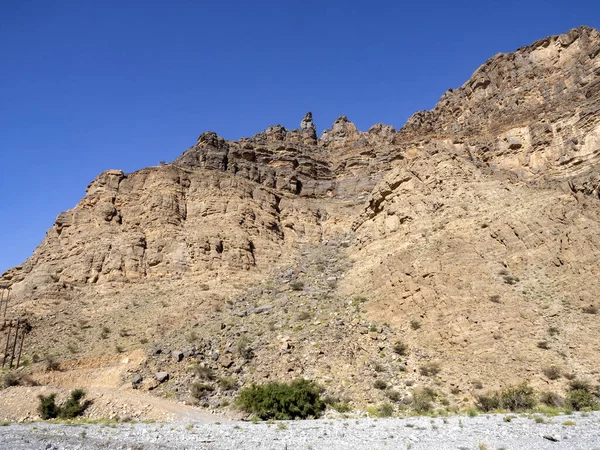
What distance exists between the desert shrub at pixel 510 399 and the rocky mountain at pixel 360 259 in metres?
0.63

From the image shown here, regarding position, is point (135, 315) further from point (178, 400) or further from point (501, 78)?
point (501, 78)

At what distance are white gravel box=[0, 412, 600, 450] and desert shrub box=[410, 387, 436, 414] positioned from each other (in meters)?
1.99

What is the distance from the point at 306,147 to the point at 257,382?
4491 cm

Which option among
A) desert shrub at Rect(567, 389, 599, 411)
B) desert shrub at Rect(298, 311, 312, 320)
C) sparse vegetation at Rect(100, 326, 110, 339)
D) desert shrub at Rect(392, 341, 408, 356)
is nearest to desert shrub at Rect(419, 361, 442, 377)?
desert shrub at Rect(392, 341, 408, 356)

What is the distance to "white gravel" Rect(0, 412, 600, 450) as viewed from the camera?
12.2m

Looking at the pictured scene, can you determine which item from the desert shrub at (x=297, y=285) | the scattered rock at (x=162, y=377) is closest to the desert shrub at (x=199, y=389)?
the scattered rock at (x=162, y=377)

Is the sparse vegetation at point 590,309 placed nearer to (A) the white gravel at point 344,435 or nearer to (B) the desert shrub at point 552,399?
(B) the desert shrub at point 552,399

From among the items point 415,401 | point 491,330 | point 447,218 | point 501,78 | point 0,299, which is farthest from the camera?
point 501,78

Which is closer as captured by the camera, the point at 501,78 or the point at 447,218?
the point at 447,218

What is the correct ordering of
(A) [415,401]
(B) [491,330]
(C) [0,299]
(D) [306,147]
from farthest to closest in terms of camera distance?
(D) [306,147] < (C) [0,299] < (B) [491,330] < (A) [415,401]

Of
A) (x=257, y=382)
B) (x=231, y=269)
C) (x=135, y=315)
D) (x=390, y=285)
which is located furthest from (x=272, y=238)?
(x=257, y=382)

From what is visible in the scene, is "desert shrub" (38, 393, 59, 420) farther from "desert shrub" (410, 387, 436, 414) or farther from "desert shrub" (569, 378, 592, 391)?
"desert shrub" (569, 378, 592, 391)

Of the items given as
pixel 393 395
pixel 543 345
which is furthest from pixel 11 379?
pixel 543 345

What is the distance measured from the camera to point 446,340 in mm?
21562
